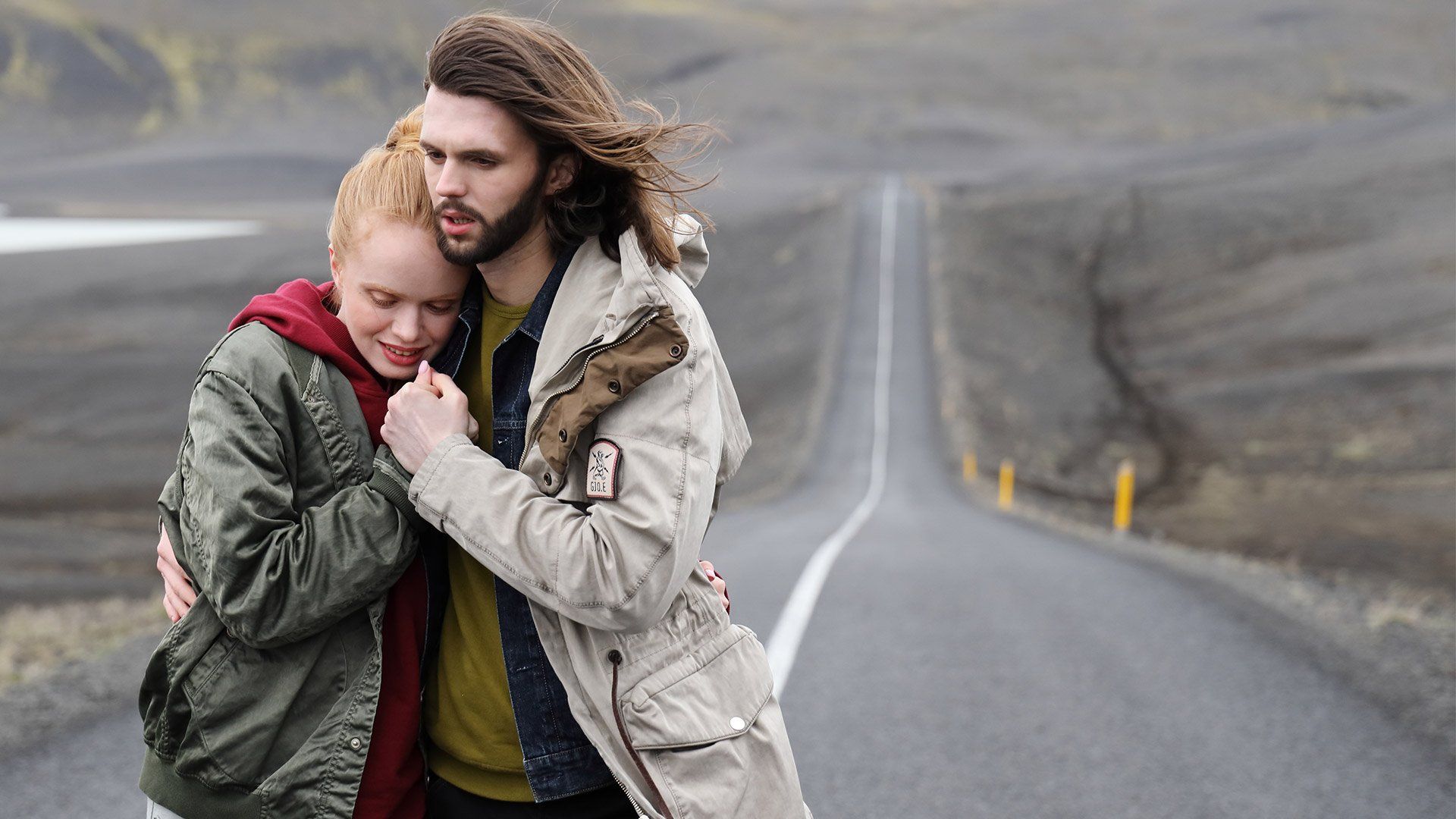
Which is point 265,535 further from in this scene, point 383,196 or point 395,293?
point 383,196

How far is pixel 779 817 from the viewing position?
79.1 inches

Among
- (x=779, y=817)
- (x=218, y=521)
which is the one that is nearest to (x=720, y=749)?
(x=779, y=817)

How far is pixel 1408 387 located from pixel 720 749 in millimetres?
30838

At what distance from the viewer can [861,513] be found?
16938 millimetres

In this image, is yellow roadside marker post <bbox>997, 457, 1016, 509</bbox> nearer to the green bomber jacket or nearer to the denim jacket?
the denim jacket

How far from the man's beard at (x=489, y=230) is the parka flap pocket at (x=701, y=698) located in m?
0.79

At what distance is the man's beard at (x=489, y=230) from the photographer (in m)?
1.97

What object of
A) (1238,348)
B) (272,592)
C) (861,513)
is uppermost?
(272,592)

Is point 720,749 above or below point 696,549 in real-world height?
below

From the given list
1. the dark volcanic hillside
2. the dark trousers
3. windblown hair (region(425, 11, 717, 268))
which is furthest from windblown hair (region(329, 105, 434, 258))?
the dark volcanic hillside

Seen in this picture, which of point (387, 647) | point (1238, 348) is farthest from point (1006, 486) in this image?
point (387, 647)

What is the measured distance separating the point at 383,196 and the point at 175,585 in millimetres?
795

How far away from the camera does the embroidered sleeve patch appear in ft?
5.93

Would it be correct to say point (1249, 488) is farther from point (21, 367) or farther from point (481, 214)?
point (21, 367)
